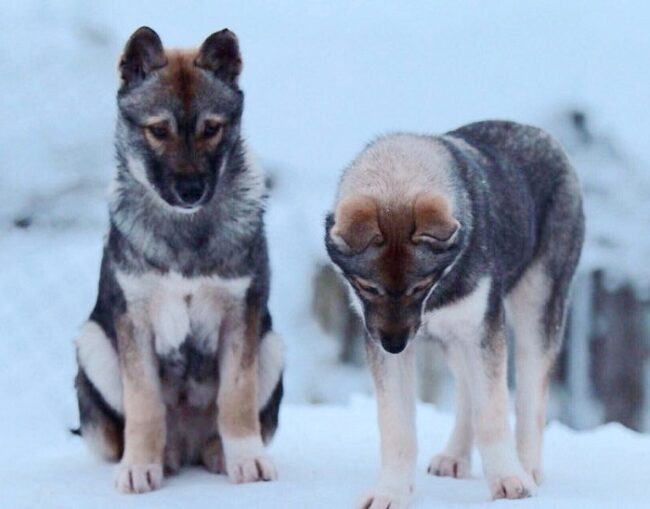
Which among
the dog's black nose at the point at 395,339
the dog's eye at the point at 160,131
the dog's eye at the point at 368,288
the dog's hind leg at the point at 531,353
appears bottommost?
the dog's hind leg at the point at 531,353

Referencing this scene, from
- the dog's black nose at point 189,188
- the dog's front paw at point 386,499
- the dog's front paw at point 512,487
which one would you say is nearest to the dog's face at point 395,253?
the dog's front paw at point 386,499

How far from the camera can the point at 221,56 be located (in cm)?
568

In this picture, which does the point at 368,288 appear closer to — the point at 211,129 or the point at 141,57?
the point at 211,129

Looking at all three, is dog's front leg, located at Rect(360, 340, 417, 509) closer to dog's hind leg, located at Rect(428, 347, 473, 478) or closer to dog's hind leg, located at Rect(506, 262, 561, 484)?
dog's hind leg, located at Rect(428, 347, 473, 478)

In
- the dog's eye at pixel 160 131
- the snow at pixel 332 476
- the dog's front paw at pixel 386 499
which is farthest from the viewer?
the dog's eye at pixel 160 131

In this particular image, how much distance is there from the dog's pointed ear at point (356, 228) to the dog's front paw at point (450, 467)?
152cm

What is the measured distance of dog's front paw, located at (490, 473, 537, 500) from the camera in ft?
16.1

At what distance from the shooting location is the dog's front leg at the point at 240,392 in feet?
18.4

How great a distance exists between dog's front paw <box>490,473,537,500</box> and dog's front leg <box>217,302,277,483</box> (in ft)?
3.46

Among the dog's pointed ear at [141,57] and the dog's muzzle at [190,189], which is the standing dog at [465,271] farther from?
the dog's pointed ear at [141,57]

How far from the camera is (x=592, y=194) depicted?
9.01 meters

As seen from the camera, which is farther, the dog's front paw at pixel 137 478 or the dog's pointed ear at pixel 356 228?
the dog's front paw at pixel 137 478

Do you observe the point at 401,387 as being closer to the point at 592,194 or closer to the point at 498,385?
the point at 498,385

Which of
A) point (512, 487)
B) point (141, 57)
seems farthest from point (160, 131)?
point (512, 487)
